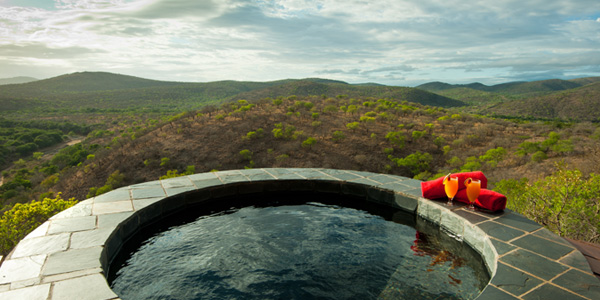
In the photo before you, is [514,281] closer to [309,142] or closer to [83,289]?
[83,289]

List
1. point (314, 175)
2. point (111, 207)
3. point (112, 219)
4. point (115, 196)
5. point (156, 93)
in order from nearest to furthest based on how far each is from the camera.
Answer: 1. point (112, 219)
2. point (111, 207)
3. point (115, 196)
4. point (314, 175)
5. point (156, 93)

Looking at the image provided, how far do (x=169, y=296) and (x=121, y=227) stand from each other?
46.1 inches

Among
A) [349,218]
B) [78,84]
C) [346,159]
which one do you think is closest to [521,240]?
[349,218]

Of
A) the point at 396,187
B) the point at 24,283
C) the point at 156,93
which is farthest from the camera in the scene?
the point at 156,93

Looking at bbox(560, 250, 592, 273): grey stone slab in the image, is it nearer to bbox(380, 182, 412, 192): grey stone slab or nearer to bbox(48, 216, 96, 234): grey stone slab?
bbox(380, 182, 412, 192): grey stone slab

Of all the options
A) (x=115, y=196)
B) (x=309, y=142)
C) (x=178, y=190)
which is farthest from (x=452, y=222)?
(x=309, y=142)

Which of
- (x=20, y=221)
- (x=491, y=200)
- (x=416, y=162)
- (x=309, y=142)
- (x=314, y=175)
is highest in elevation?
(x=491, y=200)

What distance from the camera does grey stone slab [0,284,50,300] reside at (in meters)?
1.81

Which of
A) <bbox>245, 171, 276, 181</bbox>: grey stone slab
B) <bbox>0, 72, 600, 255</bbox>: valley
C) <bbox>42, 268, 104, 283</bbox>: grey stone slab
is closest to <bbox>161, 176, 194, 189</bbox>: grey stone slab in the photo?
<bbox>245, 171, 276, 181</bbox>: grey stone slab

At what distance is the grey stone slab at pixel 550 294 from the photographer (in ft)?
5.99

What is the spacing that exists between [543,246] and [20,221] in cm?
543

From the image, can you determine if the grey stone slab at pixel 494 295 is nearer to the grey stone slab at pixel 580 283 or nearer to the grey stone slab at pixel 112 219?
the grey stone slab at pixel 580 283

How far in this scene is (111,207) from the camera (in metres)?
3.39

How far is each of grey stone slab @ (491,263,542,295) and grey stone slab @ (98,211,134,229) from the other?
10.6 ft
